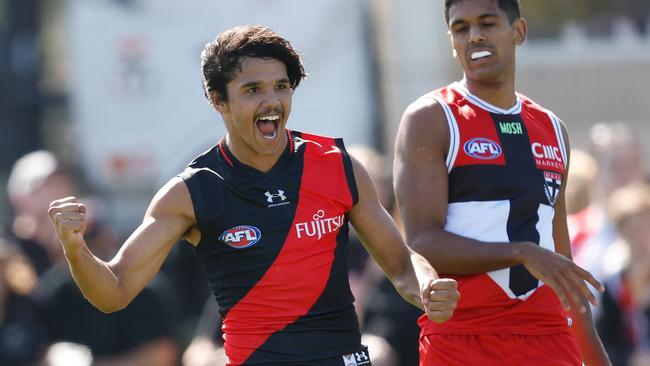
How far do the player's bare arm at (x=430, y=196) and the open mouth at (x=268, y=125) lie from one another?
63cm

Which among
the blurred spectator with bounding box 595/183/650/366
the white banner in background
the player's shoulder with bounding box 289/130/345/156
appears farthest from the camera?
the white banner in background

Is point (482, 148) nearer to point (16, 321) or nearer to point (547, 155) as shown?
point (547, 155)

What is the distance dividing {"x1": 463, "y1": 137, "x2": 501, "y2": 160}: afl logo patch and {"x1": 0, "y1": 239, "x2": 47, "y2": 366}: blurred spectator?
4.24 m

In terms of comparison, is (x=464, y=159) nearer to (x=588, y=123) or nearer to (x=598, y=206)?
(x=598, y=206)

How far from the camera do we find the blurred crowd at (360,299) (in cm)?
852

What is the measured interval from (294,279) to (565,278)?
98 cm

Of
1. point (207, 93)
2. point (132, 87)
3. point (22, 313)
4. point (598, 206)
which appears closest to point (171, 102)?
point (132, 87)

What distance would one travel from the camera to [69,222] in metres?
4.98

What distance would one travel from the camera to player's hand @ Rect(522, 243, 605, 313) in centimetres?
514

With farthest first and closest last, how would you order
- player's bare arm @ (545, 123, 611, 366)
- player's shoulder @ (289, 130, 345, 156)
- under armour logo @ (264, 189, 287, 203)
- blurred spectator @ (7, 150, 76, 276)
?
blurred spectator @ (7, 150, 76, 276), player's bare arm @ (545, 123, 611, 366), player's shoulder @ (289, 130, 345, 156), under armour logo @ (264, 189, 287, 203)

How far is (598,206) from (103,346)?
3.50 m

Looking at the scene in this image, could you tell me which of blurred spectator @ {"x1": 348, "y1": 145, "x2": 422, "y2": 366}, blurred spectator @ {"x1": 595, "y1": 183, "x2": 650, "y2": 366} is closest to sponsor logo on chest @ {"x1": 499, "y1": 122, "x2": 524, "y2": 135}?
blurred spectator @ {"x1": 348, "y1": 145, "x2": 422, "y2": 366}

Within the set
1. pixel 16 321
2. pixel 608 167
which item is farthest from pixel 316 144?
pixel 608 167

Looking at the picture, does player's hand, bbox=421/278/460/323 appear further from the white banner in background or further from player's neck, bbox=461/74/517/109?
the white banner in background
